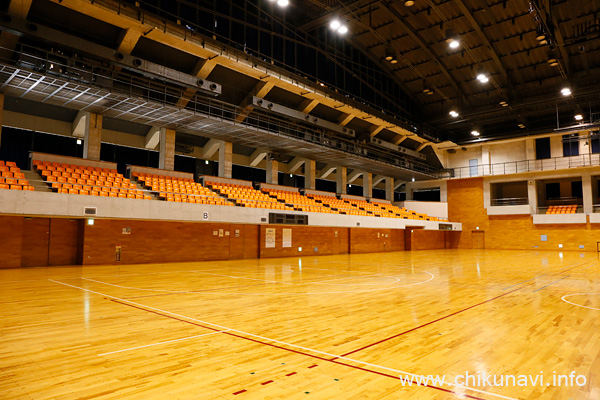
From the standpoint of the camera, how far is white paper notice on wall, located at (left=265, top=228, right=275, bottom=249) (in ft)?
59.4

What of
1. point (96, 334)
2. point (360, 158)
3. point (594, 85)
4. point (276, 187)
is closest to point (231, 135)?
point (276, 187)

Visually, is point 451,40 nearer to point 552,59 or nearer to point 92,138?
point 552,59

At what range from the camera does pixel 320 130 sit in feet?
76.5

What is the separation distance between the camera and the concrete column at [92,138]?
597 inches

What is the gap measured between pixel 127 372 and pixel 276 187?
1906 cm

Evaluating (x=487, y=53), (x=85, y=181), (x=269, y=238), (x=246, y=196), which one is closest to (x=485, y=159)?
(x=487, y=53)

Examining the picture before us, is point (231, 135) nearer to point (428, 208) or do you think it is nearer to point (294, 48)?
point (294, 48)

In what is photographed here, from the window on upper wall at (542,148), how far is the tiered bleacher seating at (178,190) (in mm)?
23625

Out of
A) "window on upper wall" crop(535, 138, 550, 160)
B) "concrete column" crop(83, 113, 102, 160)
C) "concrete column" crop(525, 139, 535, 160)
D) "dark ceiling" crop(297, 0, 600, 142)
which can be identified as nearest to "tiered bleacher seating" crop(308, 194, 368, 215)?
"dark ceiling" crop(297, 0, 600, 142)

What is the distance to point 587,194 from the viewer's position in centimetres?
2531

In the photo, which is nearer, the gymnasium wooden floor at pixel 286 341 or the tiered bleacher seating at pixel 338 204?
the gymnasium wooden floor at pixel 286 341

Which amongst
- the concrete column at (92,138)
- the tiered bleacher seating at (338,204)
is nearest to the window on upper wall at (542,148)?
the tiered bleacher seating at (338,204)

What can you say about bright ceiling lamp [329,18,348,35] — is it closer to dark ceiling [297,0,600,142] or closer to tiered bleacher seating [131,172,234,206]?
dark ceiling [297,0,600,142]

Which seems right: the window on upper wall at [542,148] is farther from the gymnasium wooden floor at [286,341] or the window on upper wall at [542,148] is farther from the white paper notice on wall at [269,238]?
the gymnasium wooden floor at [286,341]
